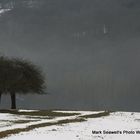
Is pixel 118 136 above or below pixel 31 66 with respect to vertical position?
below

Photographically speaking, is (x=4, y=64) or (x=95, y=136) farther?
(x=4, y=64)

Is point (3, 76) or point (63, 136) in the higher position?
point (3, 76)

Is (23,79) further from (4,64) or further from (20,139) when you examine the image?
(20,139)

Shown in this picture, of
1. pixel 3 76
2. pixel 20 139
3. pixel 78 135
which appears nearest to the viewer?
pixel 20 139

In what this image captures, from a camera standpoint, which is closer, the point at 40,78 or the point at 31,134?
the point at 31,134

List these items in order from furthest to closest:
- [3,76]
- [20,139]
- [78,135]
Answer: [3,76] → [78,135] → [20,139]

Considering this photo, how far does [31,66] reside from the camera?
106 metres

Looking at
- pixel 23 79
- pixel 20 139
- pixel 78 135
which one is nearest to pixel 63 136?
pixel 78 135

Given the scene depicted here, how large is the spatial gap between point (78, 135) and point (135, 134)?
476 cm

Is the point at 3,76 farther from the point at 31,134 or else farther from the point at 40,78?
the point at 31,134

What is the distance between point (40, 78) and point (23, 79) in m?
5.83

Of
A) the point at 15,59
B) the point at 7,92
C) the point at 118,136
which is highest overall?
the point at 15,59

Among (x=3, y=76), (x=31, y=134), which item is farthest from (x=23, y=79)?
(x=31, y=134)

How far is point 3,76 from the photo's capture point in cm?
10056
